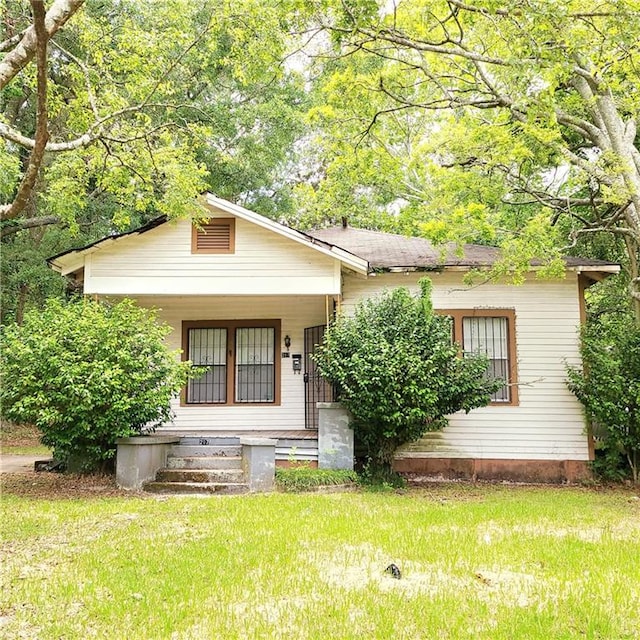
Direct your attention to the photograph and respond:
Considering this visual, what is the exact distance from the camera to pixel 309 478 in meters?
8.41

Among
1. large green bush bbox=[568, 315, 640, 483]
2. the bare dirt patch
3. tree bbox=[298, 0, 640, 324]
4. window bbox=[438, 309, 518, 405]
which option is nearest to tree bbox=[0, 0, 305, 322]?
tree bbox=[298, 0, 640, 324]

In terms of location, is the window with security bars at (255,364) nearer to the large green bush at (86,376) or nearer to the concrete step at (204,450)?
the concrete step at (204,450)

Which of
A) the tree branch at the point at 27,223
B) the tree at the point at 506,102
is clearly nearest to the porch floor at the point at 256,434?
the tree at the point at 506,102

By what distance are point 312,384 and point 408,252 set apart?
11.2 ft

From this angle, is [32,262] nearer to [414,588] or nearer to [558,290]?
[558,290]

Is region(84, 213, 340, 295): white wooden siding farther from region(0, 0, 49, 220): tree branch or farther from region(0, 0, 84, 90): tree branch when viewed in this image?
region(0, 0, 84, 90): tree branch

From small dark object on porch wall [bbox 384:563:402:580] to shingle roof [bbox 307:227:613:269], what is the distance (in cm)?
615

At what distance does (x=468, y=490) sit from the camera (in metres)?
8.92

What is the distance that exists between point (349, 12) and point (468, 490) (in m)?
7.44

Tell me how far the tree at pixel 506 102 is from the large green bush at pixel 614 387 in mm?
977

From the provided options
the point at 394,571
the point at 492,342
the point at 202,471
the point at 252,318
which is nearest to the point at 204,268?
the point at 252,318

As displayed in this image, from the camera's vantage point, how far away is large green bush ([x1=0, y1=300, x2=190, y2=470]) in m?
7.67

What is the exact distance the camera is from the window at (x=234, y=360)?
11.3 metres

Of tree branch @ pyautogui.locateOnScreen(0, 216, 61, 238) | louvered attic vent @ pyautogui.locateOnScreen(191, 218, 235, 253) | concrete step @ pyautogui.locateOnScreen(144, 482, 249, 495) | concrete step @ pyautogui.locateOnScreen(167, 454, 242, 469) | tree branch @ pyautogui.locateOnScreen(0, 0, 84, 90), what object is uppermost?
tree branch @ pyautogui.locateOnScreen(0, 216, 61, 238)
